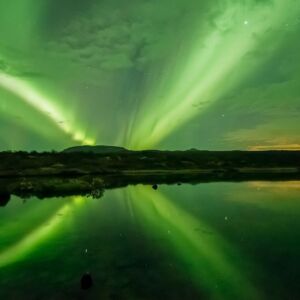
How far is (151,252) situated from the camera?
79.2 ft

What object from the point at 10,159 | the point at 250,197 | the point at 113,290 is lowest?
the point at 113,290

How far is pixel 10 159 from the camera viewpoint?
513ft

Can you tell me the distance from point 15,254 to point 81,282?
9.60 m

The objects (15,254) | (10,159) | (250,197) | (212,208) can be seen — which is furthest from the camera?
(10,159)

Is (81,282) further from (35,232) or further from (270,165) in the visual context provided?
(270,165)

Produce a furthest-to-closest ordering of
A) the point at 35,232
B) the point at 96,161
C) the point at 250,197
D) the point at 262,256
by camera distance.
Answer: the point at 96,161, the point at 250,197, the point at 35,232, the point at 262,256

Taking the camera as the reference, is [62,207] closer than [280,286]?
No

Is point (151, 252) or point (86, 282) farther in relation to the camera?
point (151, 252)

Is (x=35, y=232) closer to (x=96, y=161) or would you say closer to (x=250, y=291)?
(x=250, y=291)

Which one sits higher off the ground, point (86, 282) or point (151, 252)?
point (151, 252)

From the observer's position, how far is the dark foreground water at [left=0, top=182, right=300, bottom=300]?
17.1 meters

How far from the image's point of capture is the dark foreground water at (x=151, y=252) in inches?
672

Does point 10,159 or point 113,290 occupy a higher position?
point 10,159

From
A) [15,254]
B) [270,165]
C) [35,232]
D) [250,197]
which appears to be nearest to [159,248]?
[15,254]
